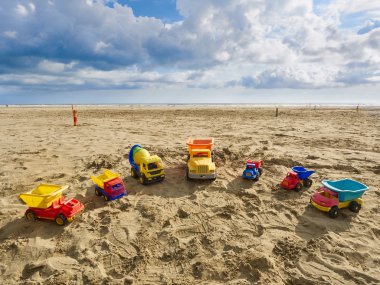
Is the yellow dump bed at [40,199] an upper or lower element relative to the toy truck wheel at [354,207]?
upper

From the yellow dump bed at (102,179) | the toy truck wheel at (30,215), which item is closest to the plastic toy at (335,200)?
the yellow dump bed at (102,179)

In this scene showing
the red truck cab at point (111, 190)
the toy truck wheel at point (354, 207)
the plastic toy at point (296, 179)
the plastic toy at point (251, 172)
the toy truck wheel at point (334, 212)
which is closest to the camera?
the toy truck wheel at point (334, 212)

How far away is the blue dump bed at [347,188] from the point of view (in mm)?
4691

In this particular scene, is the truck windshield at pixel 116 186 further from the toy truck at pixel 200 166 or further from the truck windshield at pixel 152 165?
the toy truck at pixel 200 166

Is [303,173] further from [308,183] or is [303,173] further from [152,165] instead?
[152,165]

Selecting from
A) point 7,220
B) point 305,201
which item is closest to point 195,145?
point 305,201

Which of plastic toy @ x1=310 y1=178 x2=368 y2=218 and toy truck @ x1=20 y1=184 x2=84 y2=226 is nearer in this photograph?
toy truck @ x1=20 y1=184 x2=84 y2=226

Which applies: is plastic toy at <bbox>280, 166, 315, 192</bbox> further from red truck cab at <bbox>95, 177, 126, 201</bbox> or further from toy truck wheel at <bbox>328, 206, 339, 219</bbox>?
red truck cab at <bbox>95, 177, 126, 201</bbox>

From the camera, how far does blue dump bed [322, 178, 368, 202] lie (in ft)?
15.4

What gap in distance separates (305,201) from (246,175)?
1460 mm

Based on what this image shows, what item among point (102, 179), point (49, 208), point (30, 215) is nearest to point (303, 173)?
point (102, 179)

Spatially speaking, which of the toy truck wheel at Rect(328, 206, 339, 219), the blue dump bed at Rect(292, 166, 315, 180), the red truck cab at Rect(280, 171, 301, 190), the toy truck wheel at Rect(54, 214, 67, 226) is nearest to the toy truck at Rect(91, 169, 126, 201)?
the toy truck wheel at Rect(54, 214, 67, 226)

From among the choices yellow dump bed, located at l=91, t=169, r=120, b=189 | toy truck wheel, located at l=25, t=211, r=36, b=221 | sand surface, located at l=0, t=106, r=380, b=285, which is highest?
yellow dump bed, located at l=91, t=169, r=120, b=189

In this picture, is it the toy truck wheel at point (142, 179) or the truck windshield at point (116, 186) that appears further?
the toy truck wheel at point (142, 179)
